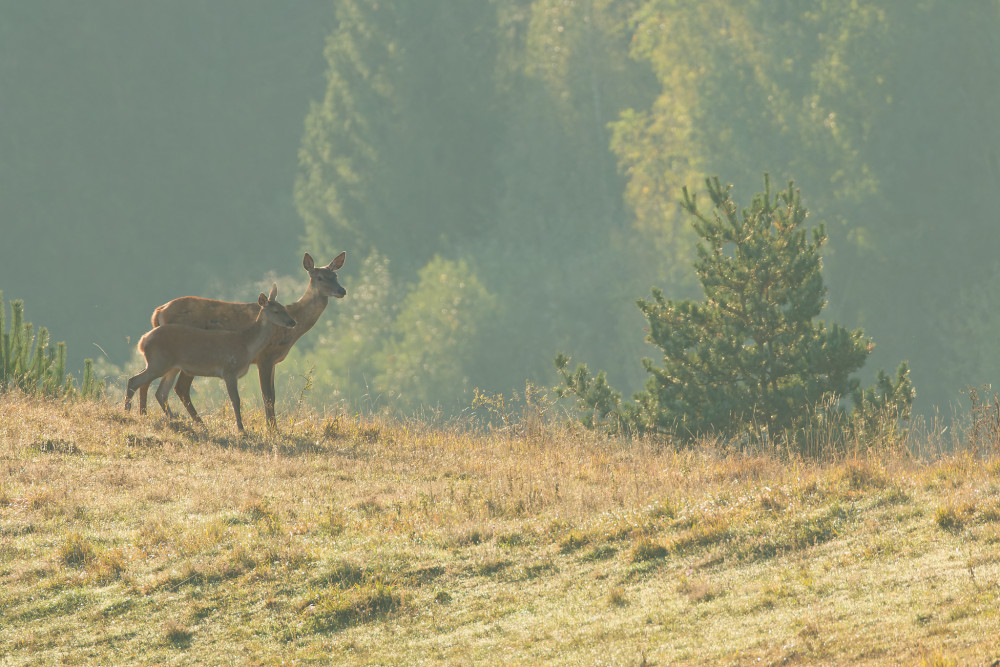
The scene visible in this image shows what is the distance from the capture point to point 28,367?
1514 centimetres

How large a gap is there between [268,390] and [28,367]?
3.55 metres

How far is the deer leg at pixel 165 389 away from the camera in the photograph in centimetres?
1330

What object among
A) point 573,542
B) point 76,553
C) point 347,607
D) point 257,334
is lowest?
point 347,607

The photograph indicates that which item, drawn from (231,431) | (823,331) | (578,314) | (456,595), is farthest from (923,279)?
(456,595)

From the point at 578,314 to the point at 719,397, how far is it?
118ft

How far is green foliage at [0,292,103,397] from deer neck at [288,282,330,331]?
2853 mm

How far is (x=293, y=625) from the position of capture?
25.0ft

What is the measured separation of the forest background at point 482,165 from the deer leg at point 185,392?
19.3m

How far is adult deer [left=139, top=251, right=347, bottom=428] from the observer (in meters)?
13.6

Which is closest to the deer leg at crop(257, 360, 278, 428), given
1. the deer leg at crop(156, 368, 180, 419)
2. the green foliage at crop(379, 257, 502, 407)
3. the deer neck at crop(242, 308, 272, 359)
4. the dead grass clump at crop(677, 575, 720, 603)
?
the deer neck at crop(242, 308, 272, 359)

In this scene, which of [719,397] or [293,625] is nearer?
[293,625]

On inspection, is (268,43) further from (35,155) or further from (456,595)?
(456,595)

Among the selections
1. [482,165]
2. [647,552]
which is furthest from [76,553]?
[482,165]

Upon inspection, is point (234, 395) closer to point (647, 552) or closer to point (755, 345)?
point (755, 345)
